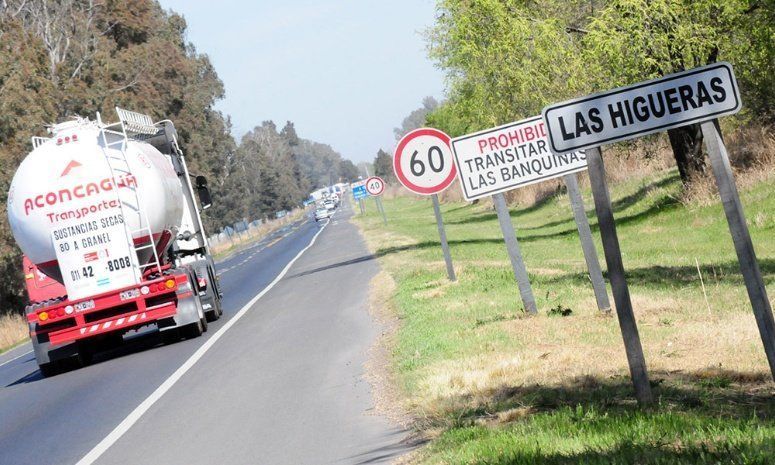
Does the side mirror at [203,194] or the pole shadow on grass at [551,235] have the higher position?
the side mirror at [203,194]

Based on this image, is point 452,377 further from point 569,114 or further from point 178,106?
point 178,106

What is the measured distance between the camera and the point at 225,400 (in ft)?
39.0

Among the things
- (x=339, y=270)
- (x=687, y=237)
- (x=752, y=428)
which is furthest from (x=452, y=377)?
(x=339, y=270)

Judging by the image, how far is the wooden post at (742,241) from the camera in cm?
745

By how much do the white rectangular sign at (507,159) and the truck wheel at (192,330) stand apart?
790cm

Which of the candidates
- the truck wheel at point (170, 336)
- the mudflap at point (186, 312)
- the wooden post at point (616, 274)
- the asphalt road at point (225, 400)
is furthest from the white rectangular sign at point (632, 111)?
the truck wheel at point (170, 336)

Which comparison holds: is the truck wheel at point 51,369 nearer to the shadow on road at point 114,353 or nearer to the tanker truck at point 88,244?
the tanker truck at point 88,244

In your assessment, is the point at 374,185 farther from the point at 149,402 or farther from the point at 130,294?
the point at 149,402

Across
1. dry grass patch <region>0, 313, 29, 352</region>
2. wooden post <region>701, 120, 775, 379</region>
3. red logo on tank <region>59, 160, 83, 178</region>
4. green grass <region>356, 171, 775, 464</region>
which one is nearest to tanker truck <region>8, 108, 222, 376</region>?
red logo on tank <region>59, 160, 83, 178</region>

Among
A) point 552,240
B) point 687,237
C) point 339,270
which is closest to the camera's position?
point 687,237

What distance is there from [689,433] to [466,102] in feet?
138

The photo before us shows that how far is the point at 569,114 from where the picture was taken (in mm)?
7582

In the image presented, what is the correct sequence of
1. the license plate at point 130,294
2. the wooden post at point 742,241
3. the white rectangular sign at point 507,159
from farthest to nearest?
1. the license plate at point 130,294
2. the white rectangular sign at point 507,159
3. the wooden post at point 742,241

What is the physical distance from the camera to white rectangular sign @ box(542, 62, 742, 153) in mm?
7531
